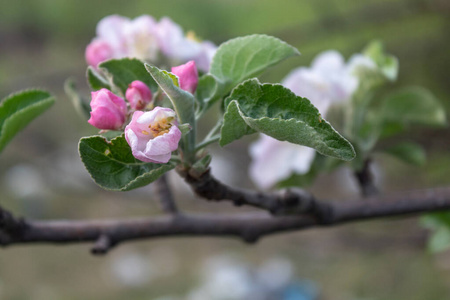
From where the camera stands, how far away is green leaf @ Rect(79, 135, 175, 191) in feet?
0.79

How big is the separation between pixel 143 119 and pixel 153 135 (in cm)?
1

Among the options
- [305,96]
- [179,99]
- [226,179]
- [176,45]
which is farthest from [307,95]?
[226,179]

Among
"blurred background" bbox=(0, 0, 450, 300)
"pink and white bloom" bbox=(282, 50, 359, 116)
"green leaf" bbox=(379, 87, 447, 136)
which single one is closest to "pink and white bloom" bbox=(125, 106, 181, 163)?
"pink and white bloom" bbox=(282, 50, 359, 116)

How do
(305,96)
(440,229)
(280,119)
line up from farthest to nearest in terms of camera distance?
1. (440,229)
2. (305,96)
3. (280,119)

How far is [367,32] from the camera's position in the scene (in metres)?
1.60

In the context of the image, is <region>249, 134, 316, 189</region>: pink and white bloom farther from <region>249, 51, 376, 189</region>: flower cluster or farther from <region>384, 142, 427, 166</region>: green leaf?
<region>384, 142, 427, 166</region>: green leaf

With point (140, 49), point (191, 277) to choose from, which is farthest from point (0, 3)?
point (140, 49)

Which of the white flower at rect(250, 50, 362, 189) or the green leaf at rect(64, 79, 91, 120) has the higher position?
the green leaf at rect(64, 79, 91, 120)

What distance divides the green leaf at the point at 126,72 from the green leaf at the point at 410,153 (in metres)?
0.34

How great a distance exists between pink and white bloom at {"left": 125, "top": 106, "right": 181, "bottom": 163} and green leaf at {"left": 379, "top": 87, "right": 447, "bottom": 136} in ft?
1.10

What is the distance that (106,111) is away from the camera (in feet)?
0.82

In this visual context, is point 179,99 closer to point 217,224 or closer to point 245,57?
point 245,57

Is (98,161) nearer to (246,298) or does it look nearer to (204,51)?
(204,51)

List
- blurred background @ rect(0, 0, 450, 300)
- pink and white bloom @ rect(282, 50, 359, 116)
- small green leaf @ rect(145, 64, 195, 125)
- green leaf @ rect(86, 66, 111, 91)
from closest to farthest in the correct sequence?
1. small green leaf @ rect(145, 64, 195, 125)
2. green leaf @ rect(86, 66, 111, 91)
3. pink and white bloom @ rect(282, 50, 359, 116)
4. blurred background @ rect(0, 0, 450, 300)
